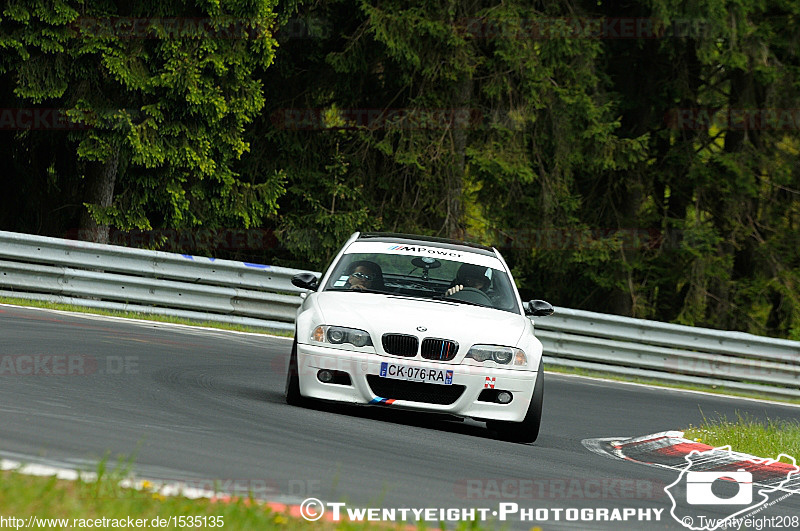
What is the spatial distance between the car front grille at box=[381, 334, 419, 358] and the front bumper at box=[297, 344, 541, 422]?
0.06 m

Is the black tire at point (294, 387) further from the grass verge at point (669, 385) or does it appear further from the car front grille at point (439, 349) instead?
the grass verge at point (669, 385)

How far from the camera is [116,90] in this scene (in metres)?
19.7

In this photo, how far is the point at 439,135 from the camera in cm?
2392

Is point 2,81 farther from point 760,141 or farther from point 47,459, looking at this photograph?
point 760,141

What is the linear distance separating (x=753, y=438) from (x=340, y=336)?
410 cm

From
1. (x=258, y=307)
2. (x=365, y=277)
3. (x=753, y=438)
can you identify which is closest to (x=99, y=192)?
(x=258, y=307)

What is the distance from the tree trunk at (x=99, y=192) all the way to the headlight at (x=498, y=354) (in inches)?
494

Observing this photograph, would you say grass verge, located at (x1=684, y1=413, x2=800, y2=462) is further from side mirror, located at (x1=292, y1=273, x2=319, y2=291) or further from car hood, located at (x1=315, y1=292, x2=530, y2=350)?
side mirror, located at (x1=292, y1=273, x2=319, y2=291)

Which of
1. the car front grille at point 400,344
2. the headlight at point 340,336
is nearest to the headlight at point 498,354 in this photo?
the car front grille at point 400,344

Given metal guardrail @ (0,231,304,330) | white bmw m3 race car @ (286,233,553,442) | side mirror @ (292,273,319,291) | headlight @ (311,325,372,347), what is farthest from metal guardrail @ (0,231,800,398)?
headlight @ (311,325,372,347)

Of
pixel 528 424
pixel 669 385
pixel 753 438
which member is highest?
pixel 528 424

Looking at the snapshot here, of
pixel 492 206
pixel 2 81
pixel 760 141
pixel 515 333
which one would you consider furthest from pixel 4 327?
pixel 760 141

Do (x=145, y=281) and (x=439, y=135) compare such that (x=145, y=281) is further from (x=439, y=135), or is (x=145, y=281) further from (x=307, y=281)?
(x=439, y=135)

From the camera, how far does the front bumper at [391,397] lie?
887 centimetres
